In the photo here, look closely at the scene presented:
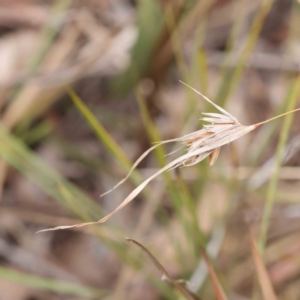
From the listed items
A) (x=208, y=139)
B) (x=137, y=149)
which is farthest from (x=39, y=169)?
(x=208, y=139)

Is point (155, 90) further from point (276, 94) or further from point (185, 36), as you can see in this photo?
point (276, 94)

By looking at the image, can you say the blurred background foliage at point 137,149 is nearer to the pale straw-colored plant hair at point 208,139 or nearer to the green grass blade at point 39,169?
the green grass blade at point 39,169

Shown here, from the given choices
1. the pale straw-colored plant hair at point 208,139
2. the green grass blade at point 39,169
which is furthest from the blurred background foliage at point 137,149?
the pale straw-colored plant hair at point 208,139

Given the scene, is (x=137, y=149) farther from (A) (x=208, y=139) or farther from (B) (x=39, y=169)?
(A) (x=208, y=139)

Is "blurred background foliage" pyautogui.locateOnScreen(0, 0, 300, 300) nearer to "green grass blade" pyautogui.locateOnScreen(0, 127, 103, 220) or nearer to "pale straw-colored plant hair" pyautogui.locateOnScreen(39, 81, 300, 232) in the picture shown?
"green grass blade" pyautogui.locateOnScreen(0, 127, 103, 220)

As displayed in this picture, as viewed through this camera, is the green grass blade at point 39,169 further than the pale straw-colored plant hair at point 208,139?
Yes

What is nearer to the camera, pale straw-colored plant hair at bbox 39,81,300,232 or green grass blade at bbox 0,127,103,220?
pale straw-colored plant hair at bbox 39,81,300,232

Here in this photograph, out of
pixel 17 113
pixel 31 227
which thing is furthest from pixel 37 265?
pixel 17 113

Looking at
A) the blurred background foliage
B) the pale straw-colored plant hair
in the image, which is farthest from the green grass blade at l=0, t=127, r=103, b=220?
the pale straw-colored plant hair
